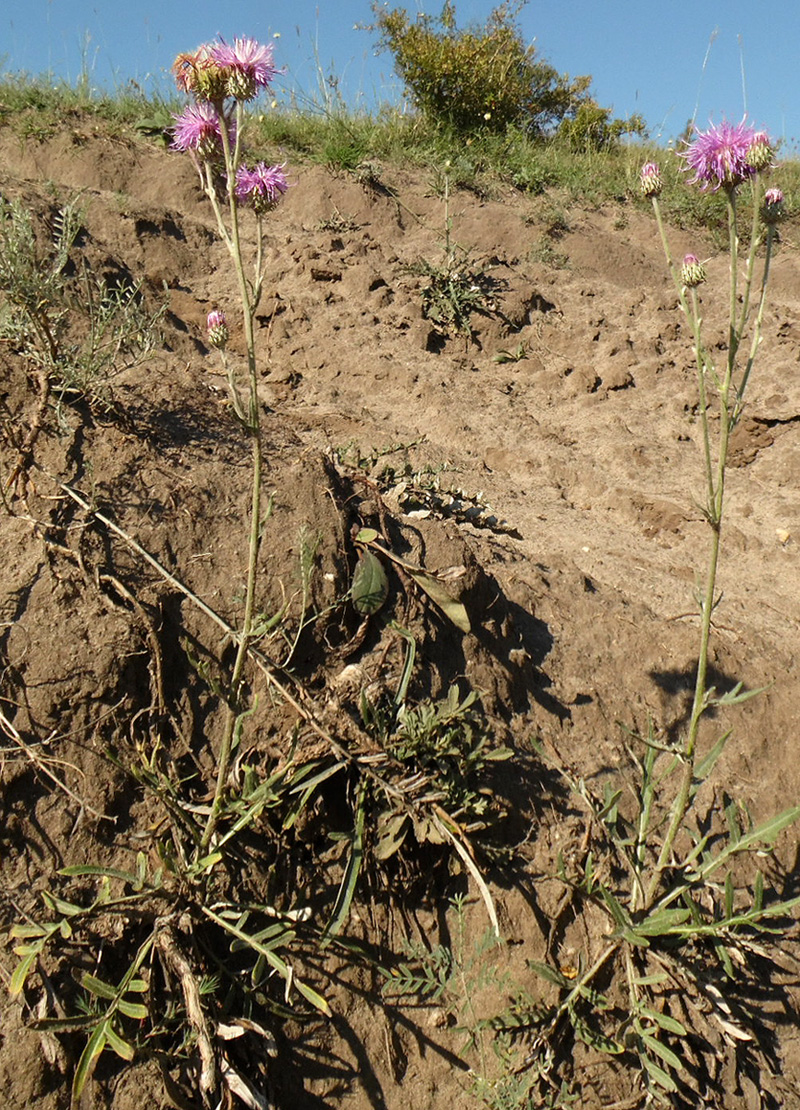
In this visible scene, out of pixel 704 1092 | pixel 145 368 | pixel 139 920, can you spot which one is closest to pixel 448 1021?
pixel 704 1092

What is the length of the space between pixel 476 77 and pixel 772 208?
21.7 feet

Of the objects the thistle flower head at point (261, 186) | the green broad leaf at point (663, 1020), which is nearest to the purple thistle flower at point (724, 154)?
the thistle flower head at point (261, 186)

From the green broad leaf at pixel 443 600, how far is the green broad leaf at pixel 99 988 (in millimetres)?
1321

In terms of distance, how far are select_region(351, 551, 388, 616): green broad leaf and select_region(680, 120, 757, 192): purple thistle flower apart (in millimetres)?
1323

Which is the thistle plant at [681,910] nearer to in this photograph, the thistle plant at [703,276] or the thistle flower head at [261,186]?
the thistle plant at [703,276]

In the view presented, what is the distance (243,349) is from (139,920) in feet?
11.5

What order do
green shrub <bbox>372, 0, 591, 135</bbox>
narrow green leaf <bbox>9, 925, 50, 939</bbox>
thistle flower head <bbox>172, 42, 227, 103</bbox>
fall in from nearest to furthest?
thistle flower head <bbox>172, 42, 227, 103</bbox>
narrow green leaf <bbox>9, 925, 50, 939</bbox>
green shrub <bbox>372, 0, 591, 135</bbox>

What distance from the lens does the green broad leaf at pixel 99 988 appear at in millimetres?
1780

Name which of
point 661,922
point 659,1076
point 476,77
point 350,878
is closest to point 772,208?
point 661,922

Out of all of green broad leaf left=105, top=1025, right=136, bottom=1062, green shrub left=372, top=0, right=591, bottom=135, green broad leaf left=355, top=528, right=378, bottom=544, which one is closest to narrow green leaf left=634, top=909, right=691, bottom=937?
green broad leaf left=105, top=1025, right=136, bottom=1062

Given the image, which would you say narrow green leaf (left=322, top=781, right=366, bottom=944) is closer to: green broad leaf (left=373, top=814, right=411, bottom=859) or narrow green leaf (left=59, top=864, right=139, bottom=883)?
green broad leaf (left=373, top=814, right=411, bottom=859)

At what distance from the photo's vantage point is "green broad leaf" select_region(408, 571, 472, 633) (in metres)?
2.63

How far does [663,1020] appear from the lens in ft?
6.78

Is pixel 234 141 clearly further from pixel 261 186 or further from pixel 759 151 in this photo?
pixel 759 151
